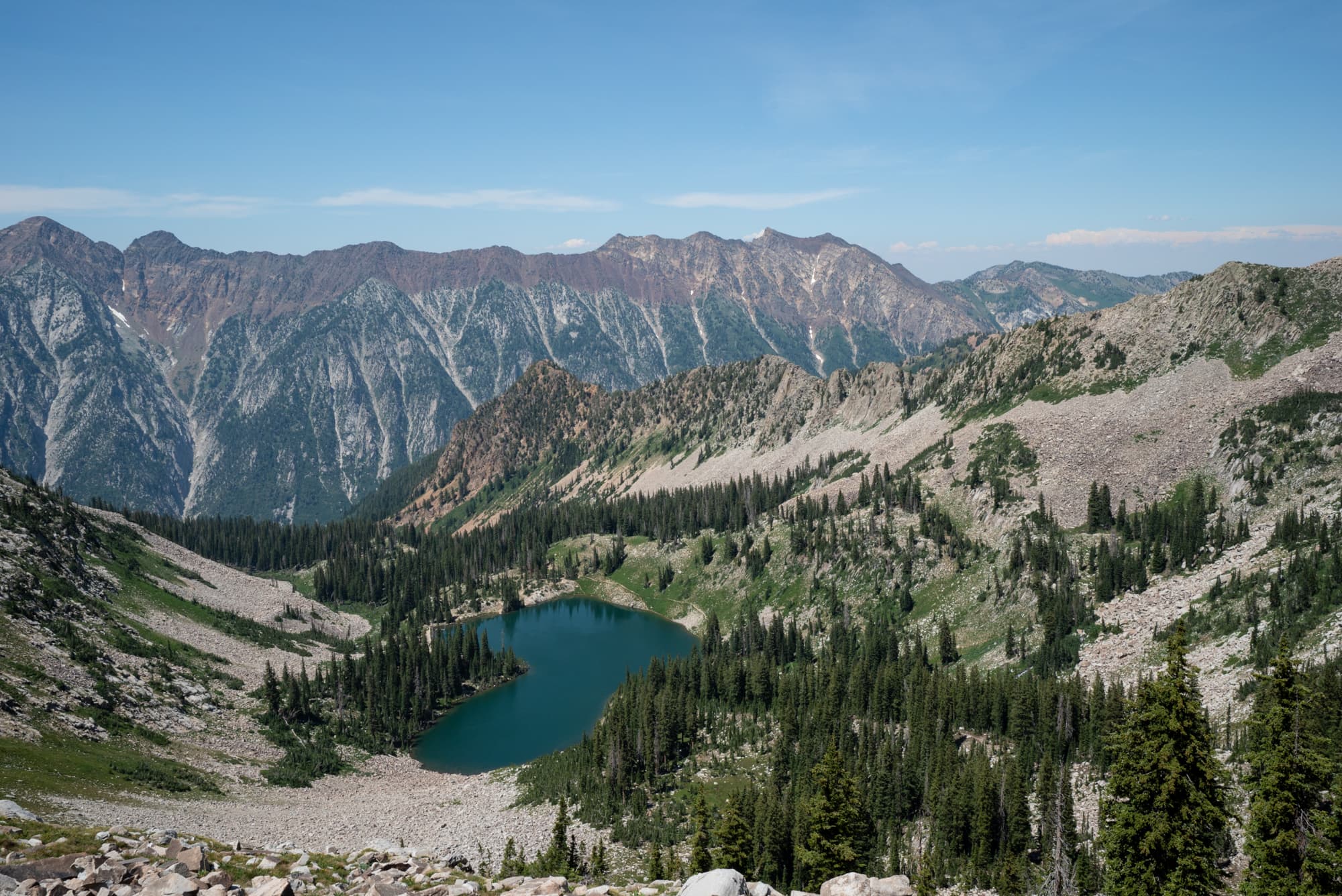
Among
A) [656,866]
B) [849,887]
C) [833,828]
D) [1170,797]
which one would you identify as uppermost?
[1170,797]

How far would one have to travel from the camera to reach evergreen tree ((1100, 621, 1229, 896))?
35375mm

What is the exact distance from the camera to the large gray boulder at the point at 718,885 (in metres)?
30.2

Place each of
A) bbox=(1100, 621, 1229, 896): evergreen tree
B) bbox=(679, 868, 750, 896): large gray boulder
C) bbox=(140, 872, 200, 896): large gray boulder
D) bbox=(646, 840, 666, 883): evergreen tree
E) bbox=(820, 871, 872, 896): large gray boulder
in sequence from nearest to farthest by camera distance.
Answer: bbox=(679, 868, 750, 896): large gray boulder
bbox=(140, 872, 200, 896): large gray boulder
bbox=(820, 871, 872, 896): large gray boulder
bbox=(1100, 621, 1229, 896): evergreen tree
bbox=(646, 840, 666, 883): evergreen tree

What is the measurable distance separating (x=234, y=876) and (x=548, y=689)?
116283 millimetres

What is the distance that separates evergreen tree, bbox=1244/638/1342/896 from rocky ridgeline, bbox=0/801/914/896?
54.5 ft

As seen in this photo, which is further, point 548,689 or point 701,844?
point 548,689

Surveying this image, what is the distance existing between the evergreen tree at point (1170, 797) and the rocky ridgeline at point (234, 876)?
35.2ft

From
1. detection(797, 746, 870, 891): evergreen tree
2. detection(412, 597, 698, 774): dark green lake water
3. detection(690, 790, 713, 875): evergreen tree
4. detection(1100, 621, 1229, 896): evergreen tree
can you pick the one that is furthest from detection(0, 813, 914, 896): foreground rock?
detection(412, 597, 698, 774): dark green lake water

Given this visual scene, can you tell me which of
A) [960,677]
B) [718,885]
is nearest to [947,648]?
[960,677]

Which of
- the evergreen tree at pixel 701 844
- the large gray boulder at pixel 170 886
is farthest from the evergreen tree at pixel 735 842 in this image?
the large gray boulder at pixel 170 886

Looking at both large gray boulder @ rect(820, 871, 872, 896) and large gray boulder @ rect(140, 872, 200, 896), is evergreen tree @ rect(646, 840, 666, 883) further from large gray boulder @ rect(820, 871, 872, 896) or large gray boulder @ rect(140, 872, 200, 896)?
large gray boulder @ rect(140, 872, 200, 896)

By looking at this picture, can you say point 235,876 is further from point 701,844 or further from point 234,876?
point 701,844

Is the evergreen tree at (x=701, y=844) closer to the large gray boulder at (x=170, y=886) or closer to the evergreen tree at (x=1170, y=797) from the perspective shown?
the evergreen tree at (x=1170, y=797)

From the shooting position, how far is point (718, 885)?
30422mm
